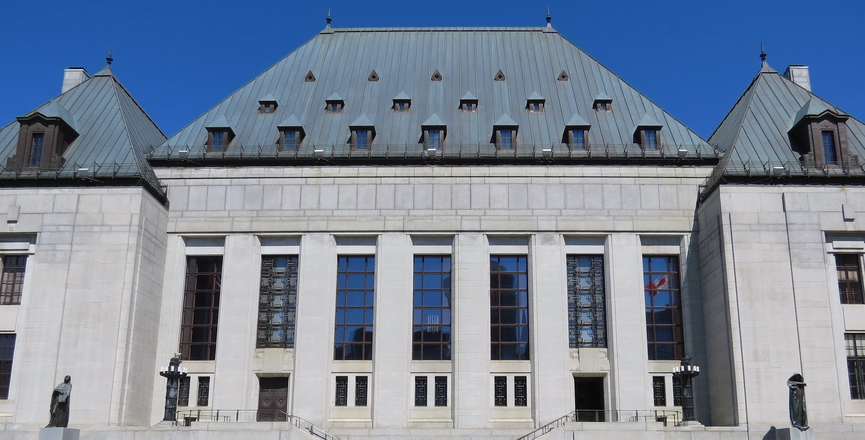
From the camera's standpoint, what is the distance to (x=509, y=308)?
135ft

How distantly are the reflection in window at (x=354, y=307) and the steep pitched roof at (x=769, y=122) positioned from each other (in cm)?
1795

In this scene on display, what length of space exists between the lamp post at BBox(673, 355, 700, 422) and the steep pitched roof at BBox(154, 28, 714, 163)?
11.8 metres

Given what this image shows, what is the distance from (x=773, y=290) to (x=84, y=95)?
36543mm

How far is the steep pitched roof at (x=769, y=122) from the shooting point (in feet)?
134

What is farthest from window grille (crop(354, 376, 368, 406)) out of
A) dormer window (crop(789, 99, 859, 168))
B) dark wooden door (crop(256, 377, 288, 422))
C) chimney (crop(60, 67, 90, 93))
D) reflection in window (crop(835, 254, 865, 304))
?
chimney (crop(60, 67, 90, 93))

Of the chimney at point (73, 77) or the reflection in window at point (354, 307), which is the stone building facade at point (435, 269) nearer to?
the reflection in window at point (354, 307)

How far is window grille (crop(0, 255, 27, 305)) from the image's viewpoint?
38.7 metres

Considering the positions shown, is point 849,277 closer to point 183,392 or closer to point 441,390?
point 441,390

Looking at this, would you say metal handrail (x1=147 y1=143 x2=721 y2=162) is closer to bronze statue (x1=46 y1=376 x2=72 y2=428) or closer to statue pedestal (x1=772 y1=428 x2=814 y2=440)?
bronze statue (x1=46 y1=376 x2=72 y2=428)

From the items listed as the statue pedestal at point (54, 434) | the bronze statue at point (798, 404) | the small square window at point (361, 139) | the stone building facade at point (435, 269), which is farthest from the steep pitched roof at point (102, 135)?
the bronze statue at point (798, 404)

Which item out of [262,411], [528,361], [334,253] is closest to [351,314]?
[334,253]

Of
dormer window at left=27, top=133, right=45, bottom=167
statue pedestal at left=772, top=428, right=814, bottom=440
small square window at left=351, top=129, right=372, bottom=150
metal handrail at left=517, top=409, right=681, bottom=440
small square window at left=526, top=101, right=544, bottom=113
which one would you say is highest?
small square window at left=526, top=101, right=544, bottom=113

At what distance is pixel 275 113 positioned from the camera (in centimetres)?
4694

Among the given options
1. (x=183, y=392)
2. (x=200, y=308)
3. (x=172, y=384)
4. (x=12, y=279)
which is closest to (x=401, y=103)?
(x=200, y=308)
